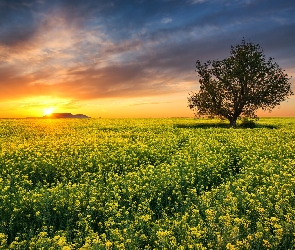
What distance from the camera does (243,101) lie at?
4622 cm

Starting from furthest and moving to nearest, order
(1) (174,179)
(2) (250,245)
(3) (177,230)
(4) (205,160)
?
(4) (205,160), (1) (174,179), (3) (177,230), (2) (250,245)

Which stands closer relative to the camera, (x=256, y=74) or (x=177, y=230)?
(x=177, y=230)

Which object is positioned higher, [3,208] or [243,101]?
[243,101]

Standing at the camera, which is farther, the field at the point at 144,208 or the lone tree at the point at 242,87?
the lone tree at the point at 242,87

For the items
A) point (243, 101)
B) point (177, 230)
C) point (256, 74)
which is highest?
point (256, 74)

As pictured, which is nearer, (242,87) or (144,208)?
(144,208)

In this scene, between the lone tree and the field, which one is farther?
the lone tree

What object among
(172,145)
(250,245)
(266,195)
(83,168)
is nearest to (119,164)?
(83,168)

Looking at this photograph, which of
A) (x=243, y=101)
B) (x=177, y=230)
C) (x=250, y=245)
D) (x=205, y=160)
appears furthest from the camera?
(x=243, y=101)

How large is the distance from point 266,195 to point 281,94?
40.3 meters

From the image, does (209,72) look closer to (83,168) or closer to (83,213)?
(83,168)

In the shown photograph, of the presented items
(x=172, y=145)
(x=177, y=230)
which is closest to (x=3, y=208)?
(x=177, y=230)

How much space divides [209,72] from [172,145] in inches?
1119

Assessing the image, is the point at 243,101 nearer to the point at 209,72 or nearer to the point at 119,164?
the point at 209,72
